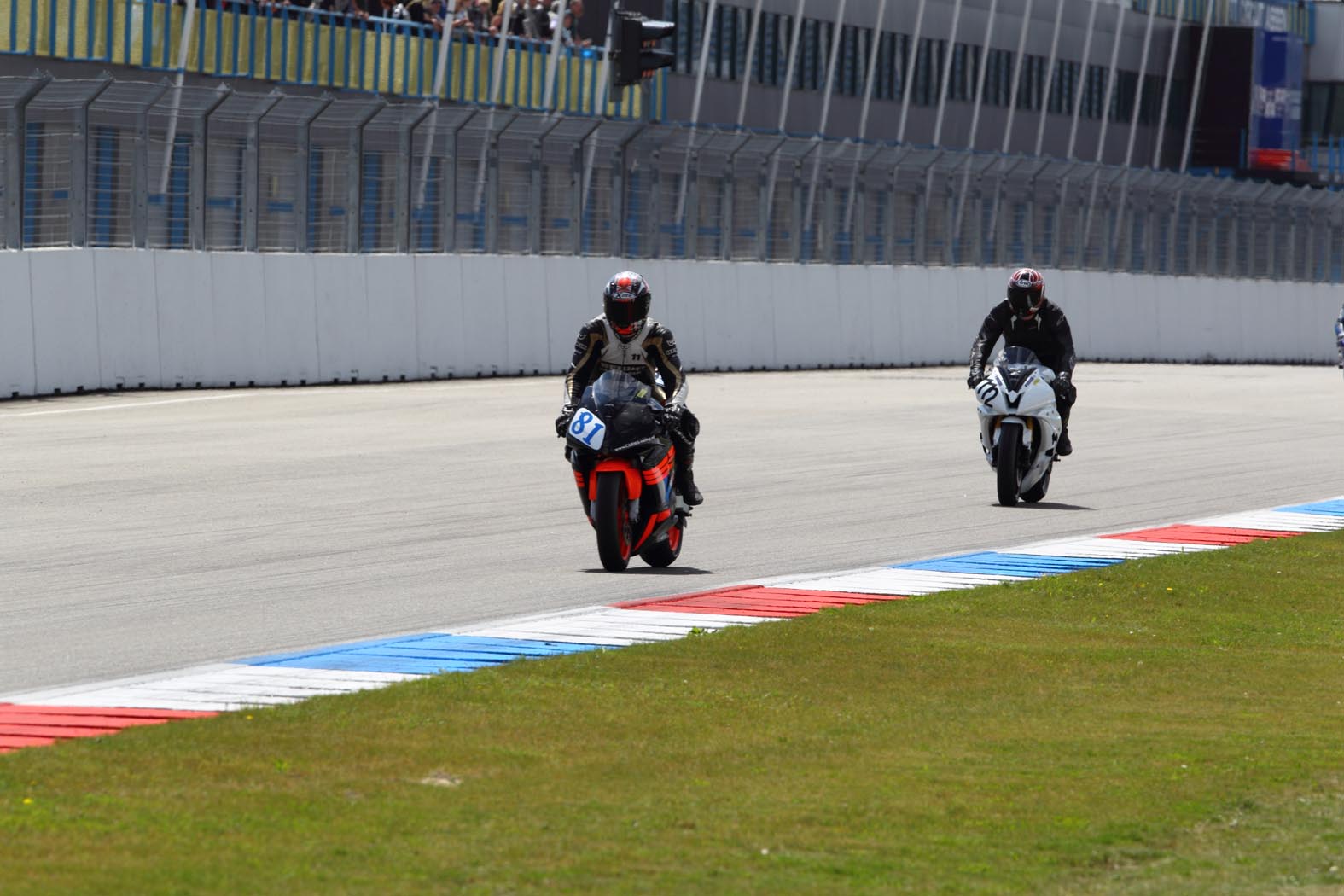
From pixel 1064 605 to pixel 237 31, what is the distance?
2468 cm

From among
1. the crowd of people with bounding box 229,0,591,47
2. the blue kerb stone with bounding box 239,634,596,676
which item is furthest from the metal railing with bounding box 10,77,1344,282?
the blue kerb stone with bounding box 239,634,596,676

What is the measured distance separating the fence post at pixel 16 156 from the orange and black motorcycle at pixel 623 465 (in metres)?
12.3

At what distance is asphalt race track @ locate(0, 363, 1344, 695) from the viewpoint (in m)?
10.2

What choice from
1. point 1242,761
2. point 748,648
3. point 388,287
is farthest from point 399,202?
point 1242,761

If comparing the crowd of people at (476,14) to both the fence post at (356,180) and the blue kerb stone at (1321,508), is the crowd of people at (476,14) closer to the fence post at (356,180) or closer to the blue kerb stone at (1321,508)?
the fence post at (356,180)

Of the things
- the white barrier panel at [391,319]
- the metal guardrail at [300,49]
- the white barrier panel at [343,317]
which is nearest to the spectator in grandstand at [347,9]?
the metal guardrail at [300,49]

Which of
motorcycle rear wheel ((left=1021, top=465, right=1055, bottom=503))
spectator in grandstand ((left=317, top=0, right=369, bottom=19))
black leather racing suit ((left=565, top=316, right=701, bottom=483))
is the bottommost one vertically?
motorcycle rear wheel ((left=1021, top=465, right=1055, bottom=503))

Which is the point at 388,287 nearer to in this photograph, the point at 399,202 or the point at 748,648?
the point at 399,202

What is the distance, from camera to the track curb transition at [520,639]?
7453mm

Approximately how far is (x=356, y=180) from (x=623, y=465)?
54.5 feet

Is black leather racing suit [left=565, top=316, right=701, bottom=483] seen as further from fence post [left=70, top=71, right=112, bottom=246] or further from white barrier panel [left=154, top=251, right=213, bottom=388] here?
white barrier panel [left=154, top=251, right=213, bottom=388]

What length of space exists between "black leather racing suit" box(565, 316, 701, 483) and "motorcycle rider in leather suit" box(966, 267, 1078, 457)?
4547 mm

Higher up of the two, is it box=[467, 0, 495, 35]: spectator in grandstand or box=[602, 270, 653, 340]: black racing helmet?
box=[467, 0, 495, 35]: spectator in grandstand

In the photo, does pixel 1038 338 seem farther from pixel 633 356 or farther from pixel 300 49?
pixel 300 49
